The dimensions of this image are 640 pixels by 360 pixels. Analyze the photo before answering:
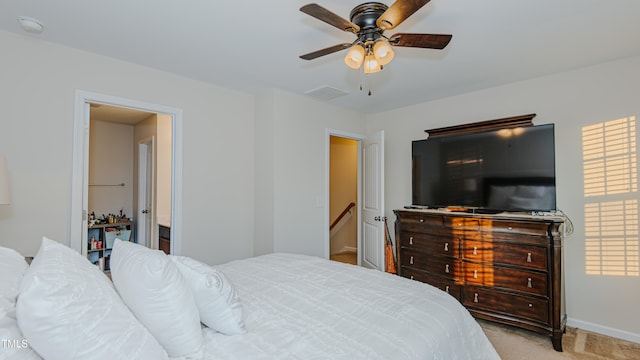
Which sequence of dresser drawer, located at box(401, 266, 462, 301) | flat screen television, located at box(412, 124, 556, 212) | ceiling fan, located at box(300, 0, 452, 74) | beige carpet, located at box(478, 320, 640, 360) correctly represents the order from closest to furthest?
ceiling fan, located at box(300, 0, 452, 74), beige carpet, located at box(478, 320, 640, 360), flat screen television, located at box(412, 124, 556, 212), dresser drawer, located at box(401, 266, 462, 301)

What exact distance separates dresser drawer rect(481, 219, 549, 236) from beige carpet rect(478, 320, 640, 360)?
93 centimetres

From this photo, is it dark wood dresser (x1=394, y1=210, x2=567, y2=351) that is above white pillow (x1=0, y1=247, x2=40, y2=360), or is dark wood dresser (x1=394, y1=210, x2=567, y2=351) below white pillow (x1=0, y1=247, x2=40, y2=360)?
below

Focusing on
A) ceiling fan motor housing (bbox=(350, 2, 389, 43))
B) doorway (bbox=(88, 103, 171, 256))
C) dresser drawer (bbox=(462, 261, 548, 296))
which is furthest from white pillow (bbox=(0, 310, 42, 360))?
doorway (bbox=(88, 103, 171, 256))

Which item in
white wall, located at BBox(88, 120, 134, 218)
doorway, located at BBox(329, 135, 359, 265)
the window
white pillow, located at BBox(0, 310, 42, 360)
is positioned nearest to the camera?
white pillow, located at BBox(0, 310, 42, 360)

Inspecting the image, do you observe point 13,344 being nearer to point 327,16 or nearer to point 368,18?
point 327,16

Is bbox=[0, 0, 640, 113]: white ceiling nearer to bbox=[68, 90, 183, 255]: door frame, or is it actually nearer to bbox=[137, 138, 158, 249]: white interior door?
bbox=[68, 90, 183, 255]: door frame

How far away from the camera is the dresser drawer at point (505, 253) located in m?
2.67

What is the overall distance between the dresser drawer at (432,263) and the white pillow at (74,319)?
9.37 feet

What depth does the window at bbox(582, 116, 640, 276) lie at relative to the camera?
272cm

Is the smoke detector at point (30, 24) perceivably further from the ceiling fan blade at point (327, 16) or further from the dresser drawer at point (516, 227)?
the dresser drawer at point (516, 227)

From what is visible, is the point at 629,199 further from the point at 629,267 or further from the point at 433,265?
the point at 433,265

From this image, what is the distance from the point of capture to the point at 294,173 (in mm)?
3633

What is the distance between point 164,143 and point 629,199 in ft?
17.0

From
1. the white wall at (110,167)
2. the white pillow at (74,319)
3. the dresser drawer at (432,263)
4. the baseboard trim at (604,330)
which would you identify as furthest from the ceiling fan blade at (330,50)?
the white wall at (110,167)
